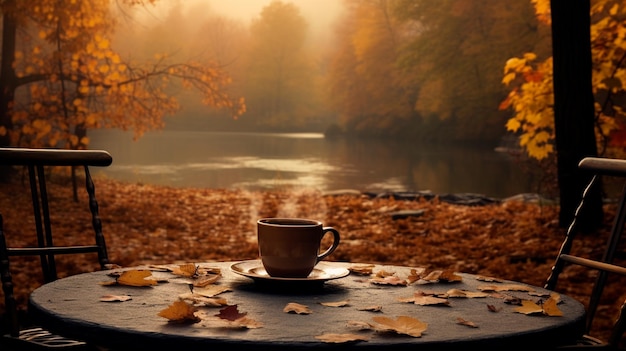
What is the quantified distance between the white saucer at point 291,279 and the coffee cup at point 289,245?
0.03 meters

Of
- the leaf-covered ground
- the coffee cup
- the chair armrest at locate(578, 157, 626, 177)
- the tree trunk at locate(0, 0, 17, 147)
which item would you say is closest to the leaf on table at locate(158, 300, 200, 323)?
the coffee cup

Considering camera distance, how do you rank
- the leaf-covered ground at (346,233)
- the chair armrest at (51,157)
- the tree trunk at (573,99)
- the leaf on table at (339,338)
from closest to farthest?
the leaf on table at (339,338), the chair armrest at (51,157), the leaf-covered ground at (346,233), the tree trunk at (573,99)

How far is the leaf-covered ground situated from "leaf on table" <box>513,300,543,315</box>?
12.7 ft

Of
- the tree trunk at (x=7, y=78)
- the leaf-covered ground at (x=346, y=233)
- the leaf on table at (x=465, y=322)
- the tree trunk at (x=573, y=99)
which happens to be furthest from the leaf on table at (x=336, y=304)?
the tree trunk at (x=7, y=78)

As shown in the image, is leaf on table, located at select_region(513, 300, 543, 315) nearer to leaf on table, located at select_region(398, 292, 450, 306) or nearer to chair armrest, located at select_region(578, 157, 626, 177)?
leaf on table, located at select_region(398, 292, 450, 306)

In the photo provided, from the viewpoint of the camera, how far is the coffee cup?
1.93 meters

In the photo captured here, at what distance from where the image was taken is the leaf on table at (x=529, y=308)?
5.85 ft

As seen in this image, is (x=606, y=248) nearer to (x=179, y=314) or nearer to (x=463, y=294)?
(x=463, y=294)

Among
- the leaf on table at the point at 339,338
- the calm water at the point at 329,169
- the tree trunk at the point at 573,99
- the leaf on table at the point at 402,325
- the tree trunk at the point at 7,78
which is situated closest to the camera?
the leaf on table at the point at 339,338

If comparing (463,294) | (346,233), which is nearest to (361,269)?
(463,294)

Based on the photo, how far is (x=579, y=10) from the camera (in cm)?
825

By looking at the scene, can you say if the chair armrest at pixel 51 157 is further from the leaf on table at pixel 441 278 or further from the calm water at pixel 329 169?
the calm water at pixel 329 169

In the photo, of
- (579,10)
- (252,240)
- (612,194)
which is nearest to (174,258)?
(252,240)

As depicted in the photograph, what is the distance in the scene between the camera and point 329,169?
83.8 ft
